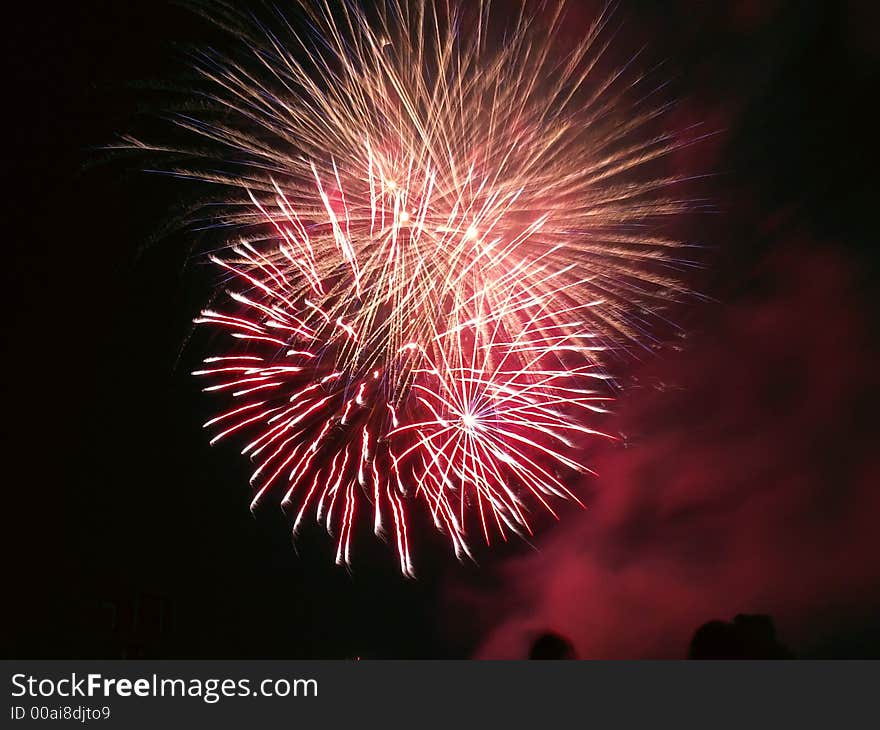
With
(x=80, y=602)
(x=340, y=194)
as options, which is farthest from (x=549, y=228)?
(x=80, y=602)

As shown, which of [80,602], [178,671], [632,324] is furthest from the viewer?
[80,602]

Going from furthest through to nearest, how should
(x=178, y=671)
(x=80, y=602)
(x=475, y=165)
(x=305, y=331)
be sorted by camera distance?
(x=80, y=602) → (x=305, y=331) → (x=475, y=165) → (x=178, y=671)

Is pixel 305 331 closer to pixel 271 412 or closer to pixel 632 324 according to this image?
pixel 271 412

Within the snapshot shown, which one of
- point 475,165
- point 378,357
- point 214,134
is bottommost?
point 378,357

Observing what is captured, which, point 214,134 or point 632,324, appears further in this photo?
point 632,324

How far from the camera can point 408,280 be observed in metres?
7.68

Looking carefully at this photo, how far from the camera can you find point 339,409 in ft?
26.6

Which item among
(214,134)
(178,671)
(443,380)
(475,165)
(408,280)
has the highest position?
(214,134)

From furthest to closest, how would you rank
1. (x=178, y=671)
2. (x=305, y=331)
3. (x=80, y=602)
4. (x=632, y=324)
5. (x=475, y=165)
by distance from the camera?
(x=80, y=602) → (x=632, y=324) → (x=305, y=331) → (x=475, y=165) → (x=178, y=671)

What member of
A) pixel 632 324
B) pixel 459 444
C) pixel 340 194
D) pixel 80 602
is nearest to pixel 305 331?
pixel 340 194

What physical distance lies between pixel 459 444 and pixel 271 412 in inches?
89.3

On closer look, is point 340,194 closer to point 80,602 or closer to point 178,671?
point 178,671

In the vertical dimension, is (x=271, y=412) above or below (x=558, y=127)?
below

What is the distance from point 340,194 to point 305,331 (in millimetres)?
1598
